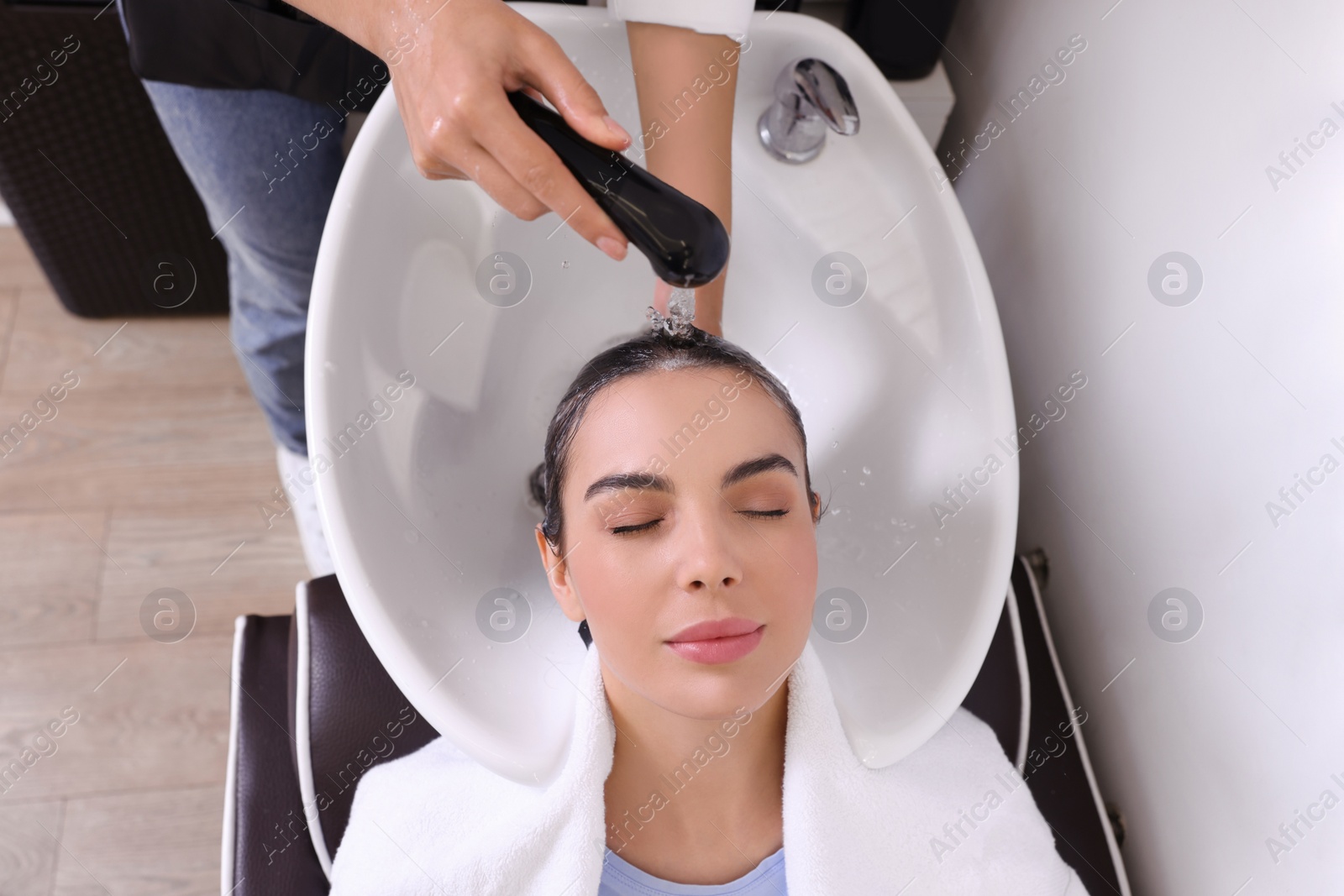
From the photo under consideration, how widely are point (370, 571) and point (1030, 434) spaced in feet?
3.06

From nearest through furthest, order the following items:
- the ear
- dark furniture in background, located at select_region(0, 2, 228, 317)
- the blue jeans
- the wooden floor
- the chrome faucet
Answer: the ear
the chrome faucet
the blue jeans
dark furniture in background, located at select_region(0, 2, 228, 317)
the wooden floor

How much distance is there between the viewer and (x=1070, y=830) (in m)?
1.08

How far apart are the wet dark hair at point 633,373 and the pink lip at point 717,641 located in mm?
194

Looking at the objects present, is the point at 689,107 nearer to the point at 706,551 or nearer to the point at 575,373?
the point at 575,373

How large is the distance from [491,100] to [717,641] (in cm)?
51

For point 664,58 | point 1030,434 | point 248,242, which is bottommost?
point 248,242

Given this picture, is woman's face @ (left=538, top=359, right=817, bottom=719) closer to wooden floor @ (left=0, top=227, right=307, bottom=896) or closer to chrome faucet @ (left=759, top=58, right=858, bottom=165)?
chrome faucet @ (left=759, top=58, right=858, bottom=165)

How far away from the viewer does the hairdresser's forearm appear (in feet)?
3.58

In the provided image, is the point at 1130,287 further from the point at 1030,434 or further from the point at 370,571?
the point at 370,571

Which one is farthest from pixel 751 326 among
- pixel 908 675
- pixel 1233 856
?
pixel 1233 856

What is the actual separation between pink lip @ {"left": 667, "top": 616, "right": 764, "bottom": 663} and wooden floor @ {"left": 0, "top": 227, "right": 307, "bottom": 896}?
3.52 ft

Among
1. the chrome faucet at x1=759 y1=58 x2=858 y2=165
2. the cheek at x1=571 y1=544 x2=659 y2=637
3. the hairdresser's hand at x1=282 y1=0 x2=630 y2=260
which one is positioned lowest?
the cheek at x1=571 y1=544 x2=659 y2=637

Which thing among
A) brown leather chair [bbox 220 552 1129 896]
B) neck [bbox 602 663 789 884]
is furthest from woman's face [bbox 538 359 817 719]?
brown leather chair [bbox 220 552 1129 896]

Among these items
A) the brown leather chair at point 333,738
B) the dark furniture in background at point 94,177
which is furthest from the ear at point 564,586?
the dark furniture in background at point 94,177
